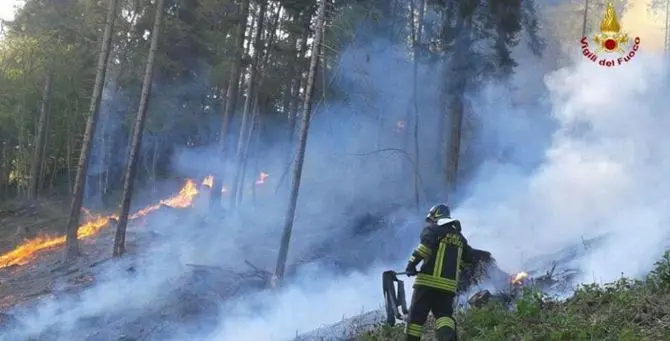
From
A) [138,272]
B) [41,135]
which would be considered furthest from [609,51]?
[41,135]

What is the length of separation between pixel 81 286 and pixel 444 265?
40.2ft

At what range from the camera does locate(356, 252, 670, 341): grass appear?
6.00 m

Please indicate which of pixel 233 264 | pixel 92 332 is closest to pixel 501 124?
pixel 233 264

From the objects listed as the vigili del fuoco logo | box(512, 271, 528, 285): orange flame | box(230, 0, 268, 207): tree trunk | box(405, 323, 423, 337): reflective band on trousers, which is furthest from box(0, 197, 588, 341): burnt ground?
the vigili del fuoco logo

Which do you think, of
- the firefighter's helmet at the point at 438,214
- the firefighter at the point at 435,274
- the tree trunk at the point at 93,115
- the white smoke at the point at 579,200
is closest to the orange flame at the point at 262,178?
the white smoke at the point at 579,200

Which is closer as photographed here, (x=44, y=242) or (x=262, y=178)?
(x=44, y=242)

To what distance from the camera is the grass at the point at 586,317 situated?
6.00 m

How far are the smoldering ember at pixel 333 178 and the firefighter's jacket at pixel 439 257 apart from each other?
23 mm

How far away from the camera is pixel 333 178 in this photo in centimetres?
2875

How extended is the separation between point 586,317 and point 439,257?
6.17 feet

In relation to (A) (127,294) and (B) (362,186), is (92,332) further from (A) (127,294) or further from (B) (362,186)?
(B) (362,186)

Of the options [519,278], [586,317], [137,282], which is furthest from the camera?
[137,282]

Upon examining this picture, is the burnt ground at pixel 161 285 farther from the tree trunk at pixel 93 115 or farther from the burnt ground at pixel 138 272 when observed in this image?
the tree trunk at pixel 93 115

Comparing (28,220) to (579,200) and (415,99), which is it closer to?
(415,99)
